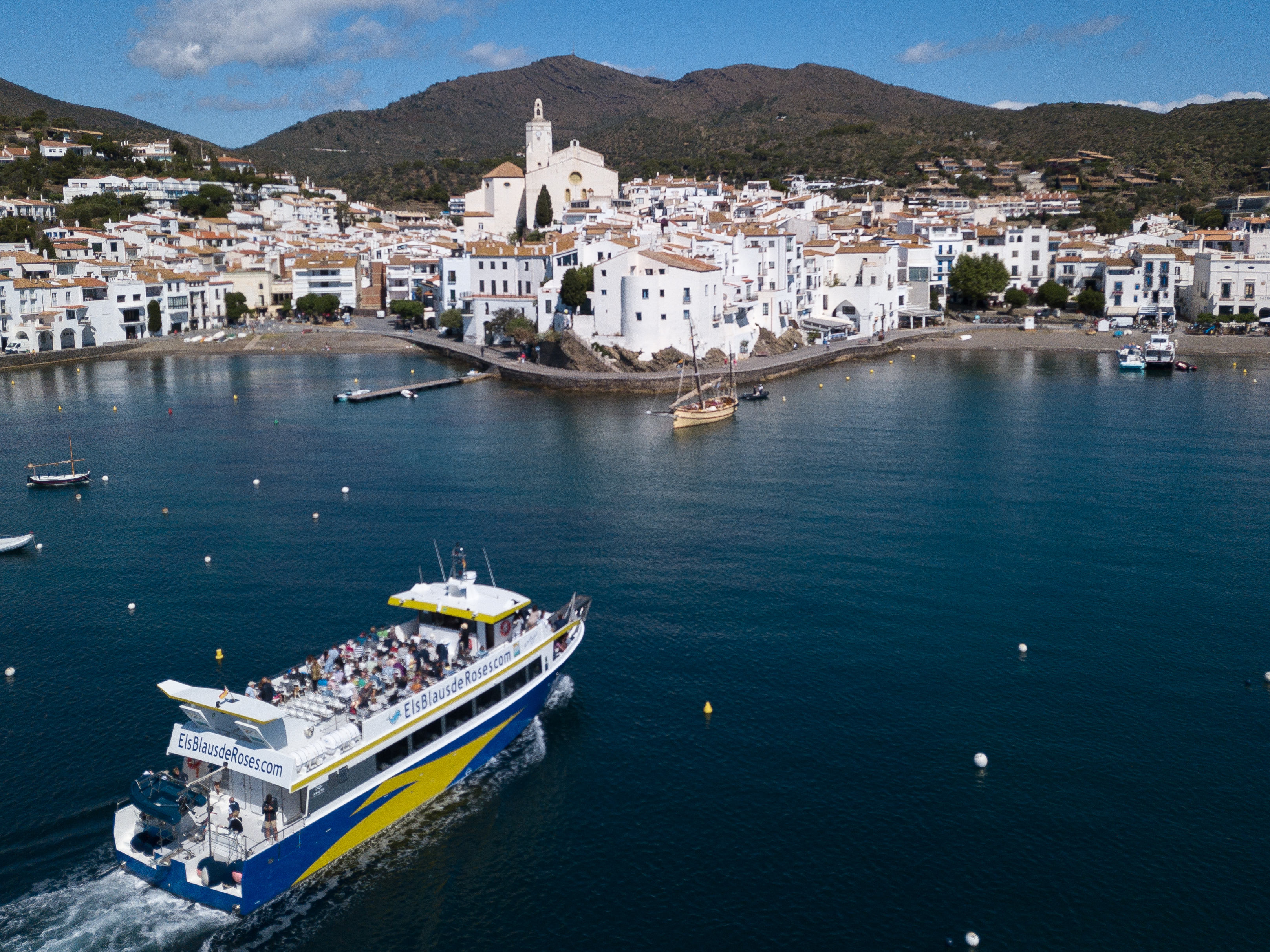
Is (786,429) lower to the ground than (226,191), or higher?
lower

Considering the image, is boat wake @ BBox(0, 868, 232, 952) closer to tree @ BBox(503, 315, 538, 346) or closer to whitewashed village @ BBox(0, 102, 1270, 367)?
whitewashed village @ BBox(0, 102, 1270, 367)

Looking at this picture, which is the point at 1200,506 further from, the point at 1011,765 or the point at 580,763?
the point at 580,763

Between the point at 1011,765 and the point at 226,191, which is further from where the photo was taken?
the point at 226,191

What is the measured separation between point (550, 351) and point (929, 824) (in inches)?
2082

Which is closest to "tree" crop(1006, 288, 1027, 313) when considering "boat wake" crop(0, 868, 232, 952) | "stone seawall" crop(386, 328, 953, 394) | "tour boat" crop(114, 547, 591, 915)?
"stone seawall" crop(386, 328, 953, 394)

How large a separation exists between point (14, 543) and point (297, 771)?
66.8 feet

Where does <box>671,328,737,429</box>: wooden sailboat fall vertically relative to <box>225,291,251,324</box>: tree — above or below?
below

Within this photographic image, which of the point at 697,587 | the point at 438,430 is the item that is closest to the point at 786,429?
the point at 438,430

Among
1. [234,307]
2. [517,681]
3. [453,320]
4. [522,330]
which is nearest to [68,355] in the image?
[234,307]

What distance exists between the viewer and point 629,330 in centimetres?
6353

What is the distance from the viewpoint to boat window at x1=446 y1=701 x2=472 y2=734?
60.4ft

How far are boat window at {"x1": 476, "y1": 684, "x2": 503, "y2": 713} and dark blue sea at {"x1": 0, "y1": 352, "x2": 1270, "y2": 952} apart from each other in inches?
46.4

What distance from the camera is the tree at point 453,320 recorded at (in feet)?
265

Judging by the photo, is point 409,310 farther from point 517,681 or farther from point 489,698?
point 489,698
